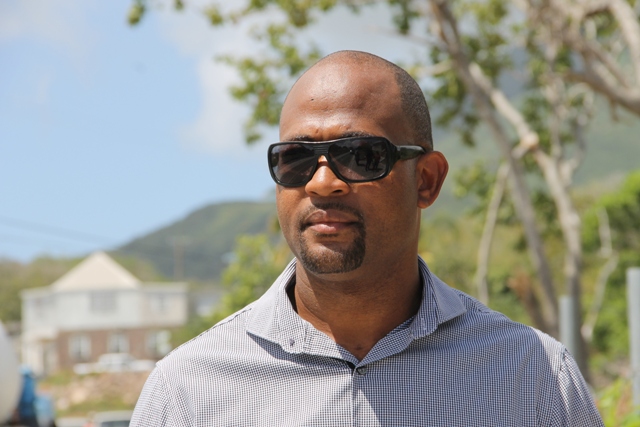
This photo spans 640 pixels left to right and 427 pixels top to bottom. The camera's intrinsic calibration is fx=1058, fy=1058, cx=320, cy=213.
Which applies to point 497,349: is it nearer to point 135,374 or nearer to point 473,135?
point 473,135

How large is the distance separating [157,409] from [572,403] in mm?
836

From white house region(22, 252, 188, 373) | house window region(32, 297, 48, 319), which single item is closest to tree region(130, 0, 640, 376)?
white house region(22, 252, 188, 373)

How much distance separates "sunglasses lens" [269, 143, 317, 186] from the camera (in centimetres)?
223

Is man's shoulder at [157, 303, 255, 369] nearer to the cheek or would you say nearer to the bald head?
the cheek

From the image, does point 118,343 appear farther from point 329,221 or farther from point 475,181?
point 329,221

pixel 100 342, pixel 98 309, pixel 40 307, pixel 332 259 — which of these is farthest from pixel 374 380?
pixel 40 307

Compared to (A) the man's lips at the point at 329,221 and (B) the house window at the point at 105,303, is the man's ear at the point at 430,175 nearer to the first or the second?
(A) the man's lips at the point at 329,221

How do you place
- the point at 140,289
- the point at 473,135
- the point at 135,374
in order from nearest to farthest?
the point at 473,135
the point at 135,374
the point at 140,289

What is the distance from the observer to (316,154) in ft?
7.31

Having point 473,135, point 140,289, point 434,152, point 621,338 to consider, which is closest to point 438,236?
point 621,338

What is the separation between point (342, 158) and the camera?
2.22 m

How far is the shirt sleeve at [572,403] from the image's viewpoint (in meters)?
2.11

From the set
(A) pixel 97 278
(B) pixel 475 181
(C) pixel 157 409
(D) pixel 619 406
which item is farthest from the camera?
(A) pixel 97 278

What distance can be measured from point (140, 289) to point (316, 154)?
71919mm
